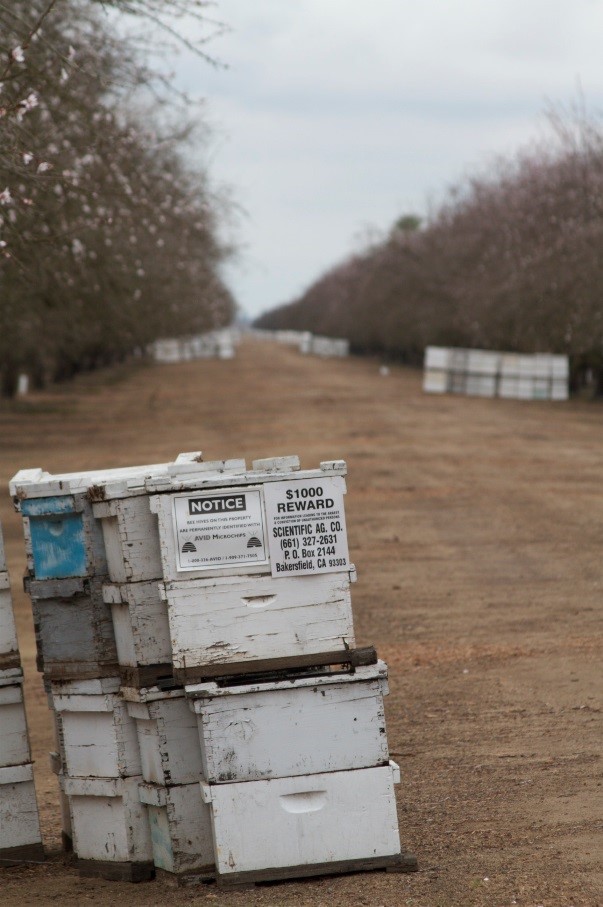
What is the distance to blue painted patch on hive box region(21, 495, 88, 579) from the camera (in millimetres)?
6047

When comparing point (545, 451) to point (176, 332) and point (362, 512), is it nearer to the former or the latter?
point (362, 512)

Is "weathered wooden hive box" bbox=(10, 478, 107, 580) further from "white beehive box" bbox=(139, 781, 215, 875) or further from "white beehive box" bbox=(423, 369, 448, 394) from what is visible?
"white beehive box" bbox=(423, 369, 448, 394)

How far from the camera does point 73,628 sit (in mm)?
6062

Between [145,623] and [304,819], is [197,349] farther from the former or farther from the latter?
[304,819]

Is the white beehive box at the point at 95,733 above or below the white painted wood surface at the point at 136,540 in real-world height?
below

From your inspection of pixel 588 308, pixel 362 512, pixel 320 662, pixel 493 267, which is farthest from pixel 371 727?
pixel 493 267

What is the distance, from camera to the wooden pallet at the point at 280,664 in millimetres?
5707

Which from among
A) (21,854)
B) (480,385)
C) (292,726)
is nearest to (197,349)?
(480,385)

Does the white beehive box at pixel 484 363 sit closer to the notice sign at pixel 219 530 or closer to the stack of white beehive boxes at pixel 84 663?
the stack of white beehive boxes at pixel 84 663

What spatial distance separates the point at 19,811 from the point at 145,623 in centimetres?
128

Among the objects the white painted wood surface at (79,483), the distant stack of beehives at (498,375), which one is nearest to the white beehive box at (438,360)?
the distant stack of beehives at (498,375)

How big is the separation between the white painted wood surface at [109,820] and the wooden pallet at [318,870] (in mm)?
488

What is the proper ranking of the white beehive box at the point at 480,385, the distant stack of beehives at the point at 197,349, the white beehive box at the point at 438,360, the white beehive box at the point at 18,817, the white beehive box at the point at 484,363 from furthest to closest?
the distant stack of beehives at the point at 197,349
the white beehive box at the point at 438,360
the white beehive box at the point at 484,363
the white beehive box at the point at 480,385
the white beehive box at the point at 18,817

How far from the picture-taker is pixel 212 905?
5.48 m
